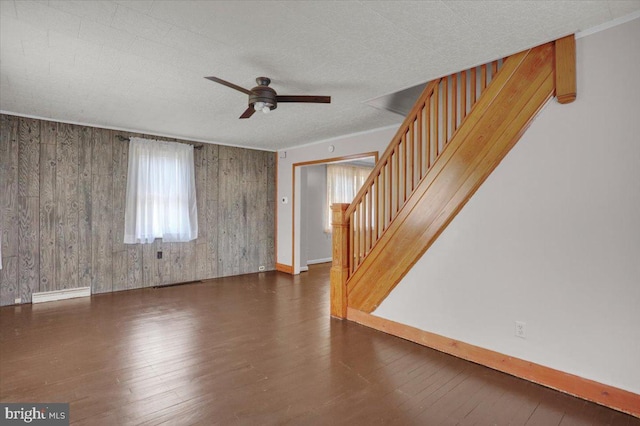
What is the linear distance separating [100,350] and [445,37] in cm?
390

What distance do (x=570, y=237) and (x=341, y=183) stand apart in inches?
235

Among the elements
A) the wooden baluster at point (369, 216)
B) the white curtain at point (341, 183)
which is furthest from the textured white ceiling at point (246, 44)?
the white curtain at point (341, 183)

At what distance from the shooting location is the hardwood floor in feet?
6.91

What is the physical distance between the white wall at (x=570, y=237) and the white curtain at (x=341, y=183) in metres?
5.07

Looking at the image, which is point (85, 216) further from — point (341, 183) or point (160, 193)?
point (341, 183)

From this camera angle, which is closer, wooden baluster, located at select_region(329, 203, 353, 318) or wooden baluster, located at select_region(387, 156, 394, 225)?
wooden baluster, located at select_region(387, 156, 394, 225)

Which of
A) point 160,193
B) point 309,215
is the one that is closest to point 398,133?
point 160,193

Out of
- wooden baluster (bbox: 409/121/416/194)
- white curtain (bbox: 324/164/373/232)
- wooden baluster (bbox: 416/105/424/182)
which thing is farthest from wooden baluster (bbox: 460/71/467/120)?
white curtain (bbox: 324/164/373/232)

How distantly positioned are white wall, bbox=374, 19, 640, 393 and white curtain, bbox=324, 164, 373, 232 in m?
5.07

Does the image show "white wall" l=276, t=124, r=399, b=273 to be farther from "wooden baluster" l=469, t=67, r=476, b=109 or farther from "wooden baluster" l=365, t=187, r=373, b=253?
"wooden baluster" l=469, t=67, r=476, b=109

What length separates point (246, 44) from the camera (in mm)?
2488

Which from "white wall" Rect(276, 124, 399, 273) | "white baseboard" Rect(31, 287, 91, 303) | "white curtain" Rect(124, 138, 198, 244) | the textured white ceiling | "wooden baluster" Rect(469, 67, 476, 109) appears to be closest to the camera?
the textured white ceiling

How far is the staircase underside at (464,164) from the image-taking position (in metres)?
2.56

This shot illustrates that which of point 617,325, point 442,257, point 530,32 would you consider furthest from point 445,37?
point 617,325
